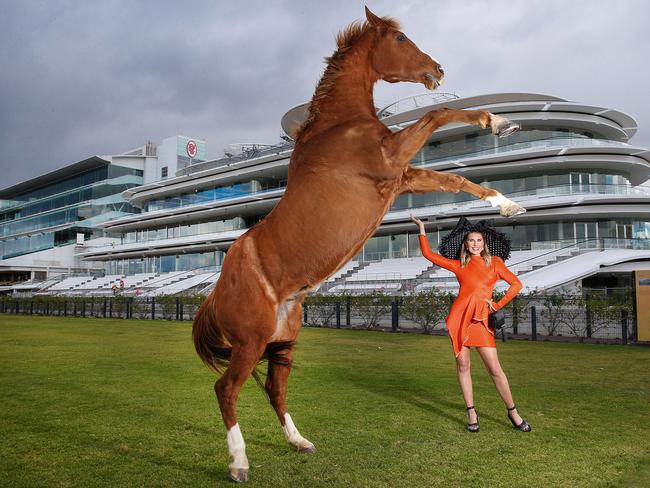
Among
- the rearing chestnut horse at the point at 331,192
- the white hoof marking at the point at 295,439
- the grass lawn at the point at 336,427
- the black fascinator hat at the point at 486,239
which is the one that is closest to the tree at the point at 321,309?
the grass lawn at the point at 336,427

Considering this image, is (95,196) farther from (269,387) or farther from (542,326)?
(269,387)

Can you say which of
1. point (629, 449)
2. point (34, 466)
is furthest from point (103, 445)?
point (629, 449)

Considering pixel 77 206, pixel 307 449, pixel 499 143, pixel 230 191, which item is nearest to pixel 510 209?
pixel 307 449

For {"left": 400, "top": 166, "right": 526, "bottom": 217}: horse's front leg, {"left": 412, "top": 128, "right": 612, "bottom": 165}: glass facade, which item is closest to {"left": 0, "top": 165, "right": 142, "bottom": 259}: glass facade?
{"left": 412, "top": 128, "right": 612, "bottom": 165}: glass facade

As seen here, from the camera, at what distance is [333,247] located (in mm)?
3295

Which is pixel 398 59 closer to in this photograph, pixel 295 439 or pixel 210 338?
pixel 210 338

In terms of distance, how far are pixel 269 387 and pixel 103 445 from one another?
1.59 m

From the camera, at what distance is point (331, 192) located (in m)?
3.29

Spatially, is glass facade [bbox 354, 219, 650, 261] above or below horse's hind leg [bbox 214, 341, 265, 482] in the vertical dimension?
above

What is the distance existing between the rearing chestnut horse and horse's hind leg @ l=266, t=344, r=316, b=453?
0.29m

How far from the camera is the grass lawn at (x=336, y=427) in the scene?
149 inches

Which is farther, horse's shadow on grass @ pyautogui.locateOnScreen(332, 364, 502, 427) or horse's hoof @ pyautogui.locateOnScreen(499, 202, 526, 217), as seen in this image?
horse's shadow on grass @ pyautogui.locateOnScreen(332, 364, 502, 427)

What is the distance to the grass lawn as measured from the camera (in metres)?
3.80

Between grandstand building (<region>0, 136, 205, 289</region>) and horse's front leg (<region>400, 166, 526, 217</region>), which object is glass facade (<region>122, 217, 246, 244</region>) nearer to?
grandstand building (<region>0, 136, 205, 289</region>)
